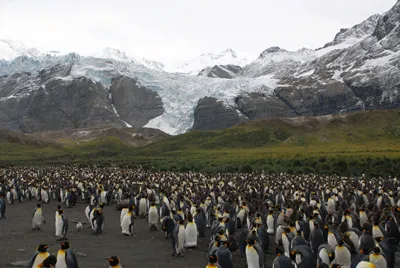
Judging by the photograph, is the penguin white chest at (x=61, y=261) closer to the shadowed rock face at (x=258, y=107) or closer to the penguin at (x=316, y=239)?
the penguin at (x=316, y=239)

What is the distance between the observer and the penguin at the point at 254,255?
395 inches

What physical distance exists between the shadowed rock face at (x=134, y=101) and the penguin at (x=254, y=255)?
6610 inches

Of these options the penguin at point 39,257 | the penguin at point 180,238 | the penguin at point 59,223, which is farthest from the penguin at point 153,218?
the penguin at point 39,257

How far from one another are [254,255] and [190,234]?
3752mm

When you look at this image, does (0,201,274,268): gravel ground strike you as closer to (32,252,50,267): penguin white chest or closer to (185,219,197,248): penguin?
(185,219,197,248): penguin

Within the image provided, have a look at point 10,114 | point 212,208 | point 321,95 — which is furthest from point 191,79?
point 212,208

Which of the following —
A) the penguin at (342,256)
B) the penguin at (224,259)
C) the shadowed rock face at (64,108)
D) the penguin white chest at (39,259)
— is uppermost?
the shadowed rock face at (64,108)

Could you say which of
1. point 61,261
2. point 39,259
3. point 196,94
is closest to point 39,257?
point 39,259

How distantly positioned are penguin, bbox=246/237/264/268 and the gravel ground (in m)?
1.46

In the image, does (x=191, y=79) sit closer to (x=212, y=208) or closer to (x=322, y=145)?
(x=322, y=145)

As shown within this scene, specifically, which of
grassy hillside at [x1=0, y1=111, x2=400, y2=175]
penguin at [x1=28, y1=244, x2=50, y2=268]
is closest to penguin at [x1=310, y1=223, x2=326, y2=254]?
penguin at [x1=28, y1=244, x2=50, y2=268]

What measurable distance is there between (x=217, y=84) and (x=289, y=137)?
269ft

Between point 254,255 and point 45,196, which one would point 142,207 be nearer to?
point 45,196

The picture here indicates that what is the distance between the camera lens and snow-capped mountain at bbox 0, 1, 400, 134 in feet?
517
